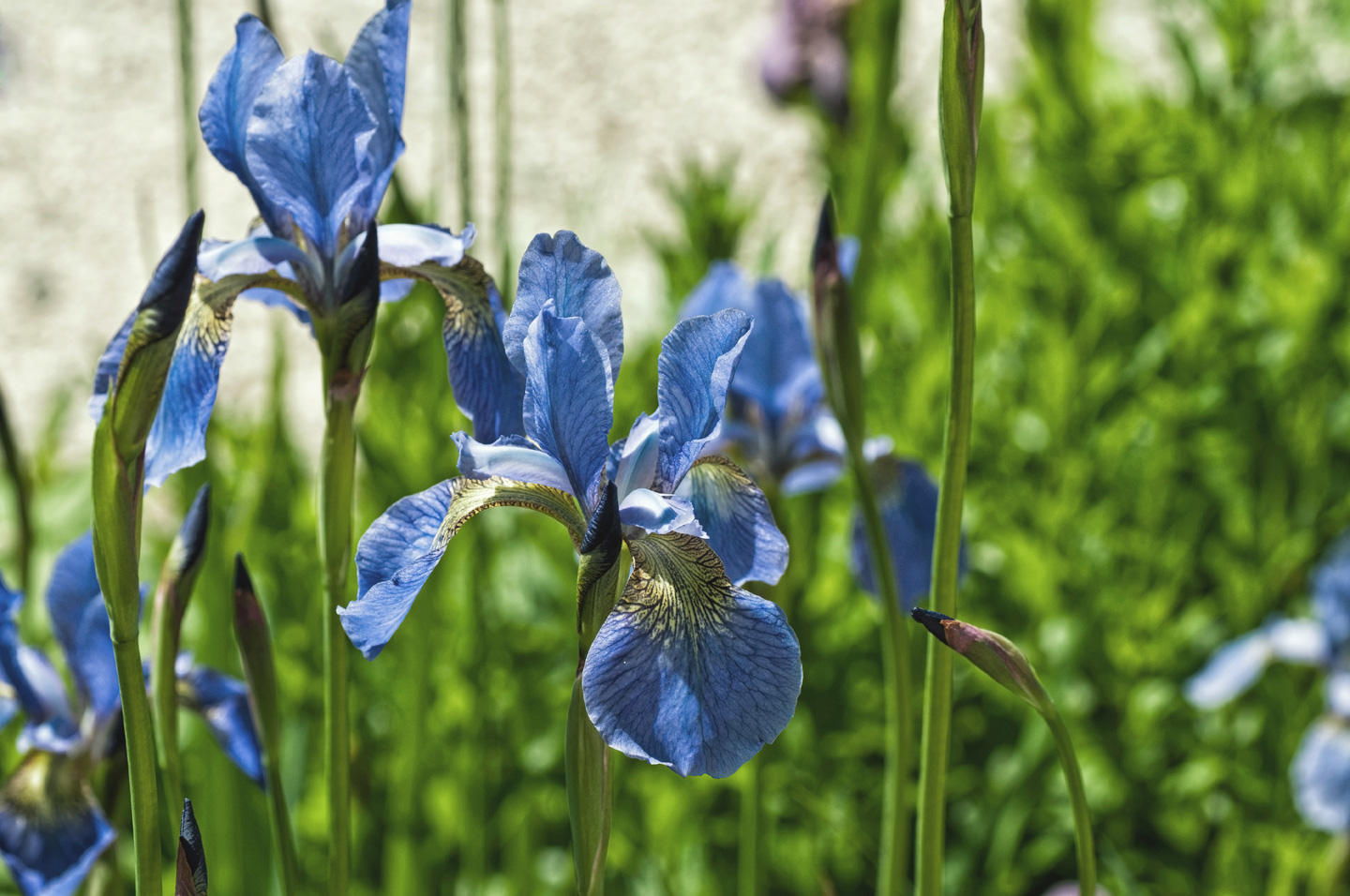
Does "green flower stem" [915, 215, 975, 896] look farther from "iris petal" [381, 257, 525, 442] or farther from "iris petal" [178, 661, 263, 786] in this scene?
"iris petal" [178, 661, 263, 786]

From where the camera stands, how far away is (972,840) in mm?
1157

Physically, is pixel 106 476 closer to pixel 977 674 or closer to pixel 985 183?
pixel 977 674

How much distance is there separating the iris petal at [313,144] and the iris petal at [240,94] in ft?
0.05

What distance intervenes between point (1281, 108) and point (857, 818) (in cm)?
113

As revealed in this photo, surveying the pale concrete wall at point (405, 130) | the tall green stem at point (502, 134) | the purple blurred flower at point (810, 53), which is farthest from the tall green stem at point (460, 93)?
the pale concrete wall at point (405, 130)

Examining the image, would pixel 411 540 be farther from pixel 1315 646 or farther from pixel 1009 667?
pixel 1315 646

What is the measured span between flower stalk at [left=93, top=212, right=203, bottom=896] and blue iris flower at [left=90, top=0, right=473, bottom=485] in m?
0.08

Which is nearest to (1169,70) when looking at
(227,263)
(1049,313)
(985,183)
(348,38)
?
(985,183)

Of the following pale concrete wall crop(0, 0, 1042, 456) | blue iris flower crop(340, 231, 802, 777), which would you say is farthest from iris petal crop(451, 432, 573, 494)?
pale concrete wall crop(0, 0, 1042, 456)

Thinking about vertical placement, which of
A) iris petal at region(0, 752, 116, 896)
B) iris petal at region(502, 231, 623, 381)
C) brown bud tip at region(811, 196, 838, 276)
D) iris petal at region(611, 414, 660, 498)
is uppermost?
brown bud tip at region(811, 196, 838, 276)

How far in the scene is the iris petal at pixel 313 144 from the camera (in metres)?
0.47

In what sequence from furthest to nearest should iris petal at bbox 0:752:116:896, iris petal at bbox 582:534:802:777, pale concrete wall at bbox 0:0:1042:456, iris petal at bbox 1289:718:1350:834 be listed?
pale concrete wall at bbox 0:0:1042:456 → iris petal at bbox 1289:718:1350:834 → iris petal at bbox 0:752:116:896 → iris petal at bbox 582:534:802:777

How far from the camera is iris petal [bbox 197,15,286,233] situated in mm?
487

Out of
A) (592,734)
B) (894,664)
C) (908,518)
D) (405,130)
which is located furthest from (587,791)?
(405,130)
